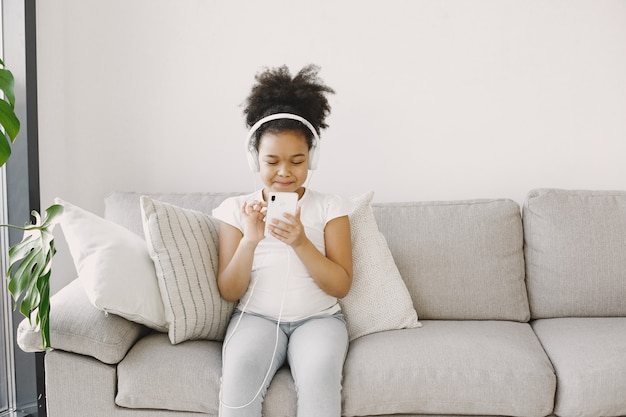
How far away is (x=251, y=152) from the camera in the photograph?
76.3 inches

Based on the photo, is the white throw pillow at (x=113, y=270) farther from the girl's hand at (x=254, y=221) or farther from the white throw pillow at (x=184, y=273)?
the girl's hand at (x=254, y=221)

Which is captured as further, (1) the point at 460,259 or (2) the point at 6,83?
(1) the point at 460,259

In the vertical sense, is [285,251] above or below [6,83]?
below

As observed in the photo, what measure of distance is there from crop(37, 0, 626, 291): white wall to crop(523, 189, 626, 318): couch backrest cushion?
31 centimetres

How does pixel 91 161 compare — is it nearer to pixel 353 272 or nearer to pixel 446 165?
pixel 353 272

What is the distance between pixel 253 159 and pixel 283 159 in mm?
106

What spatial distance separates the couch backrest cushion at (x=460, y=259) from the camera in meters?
2.12

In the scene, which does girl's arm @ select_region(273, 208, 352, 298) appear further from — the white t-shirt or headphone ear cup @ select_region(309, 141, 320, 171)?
headphone ear cup @ select_region(309, 141, 320, 171)

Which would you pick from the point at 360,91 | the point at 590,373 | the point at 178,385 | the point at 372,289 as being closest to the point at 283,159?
the point at 372,289

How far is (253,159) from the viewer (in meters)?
1.92

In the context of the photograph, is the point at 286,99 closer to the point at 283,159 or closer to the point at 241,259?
the point at 283,159

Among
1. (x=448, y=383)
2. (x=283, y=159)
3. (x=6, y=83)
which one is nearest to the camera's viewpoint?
(x=6, y=83)

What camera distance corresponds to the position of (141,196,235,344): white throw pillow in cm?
178

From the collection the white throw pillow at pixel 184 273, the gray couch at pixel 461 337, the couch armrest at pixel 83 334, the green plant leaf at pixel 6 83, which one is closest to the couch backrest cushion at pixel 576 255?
the gray couch at pixel 461 337
